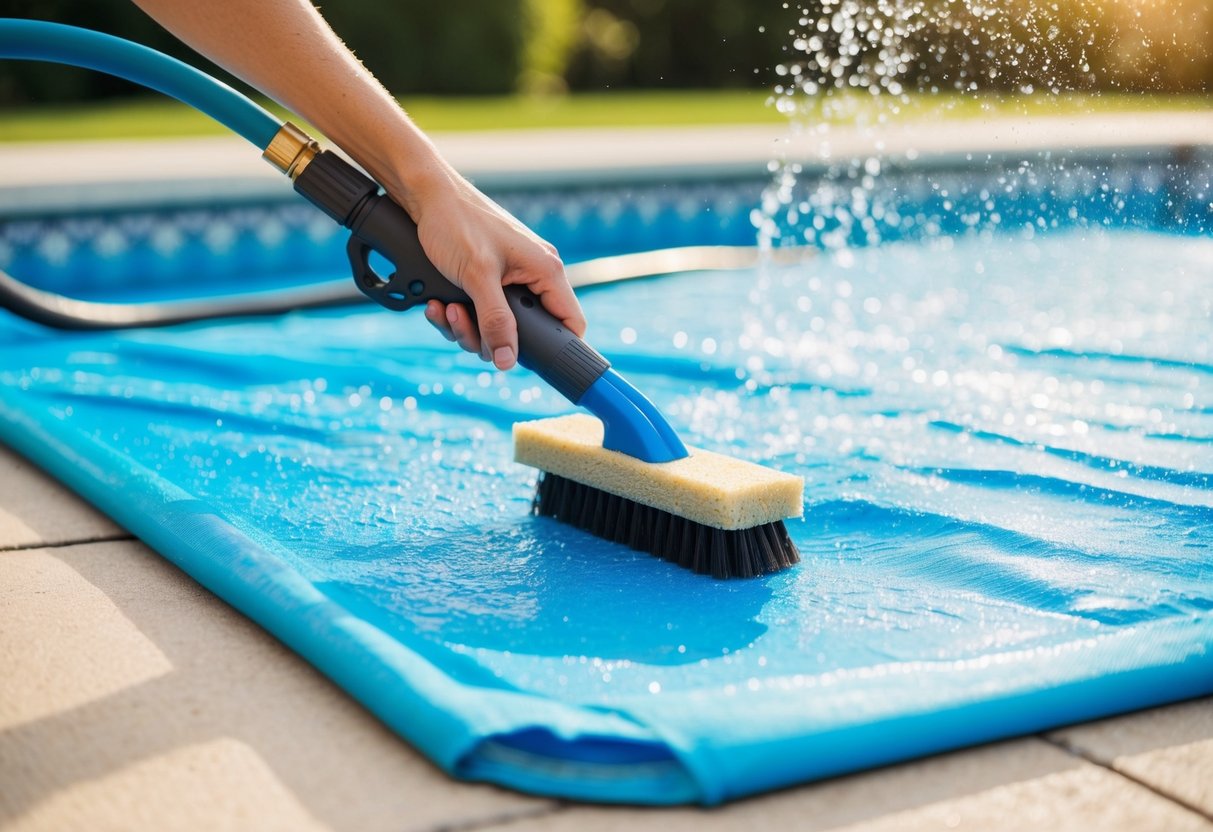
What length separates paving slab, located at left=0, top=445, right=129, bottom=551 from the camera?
1.84 meters

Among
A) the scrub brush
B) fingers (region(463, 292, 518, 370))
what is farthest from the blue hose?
fingers (region(463, 292, 518, 370))

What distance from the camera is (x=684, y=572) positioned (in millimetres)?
1686

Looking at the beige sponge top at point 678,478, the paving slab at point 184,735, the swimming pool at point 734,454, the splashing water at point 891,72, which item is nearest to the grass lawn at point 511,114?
the splashing water at point 891,72

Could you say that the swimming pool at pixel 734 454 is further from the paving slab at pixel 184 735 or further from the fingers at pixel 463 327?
the fingers at pixel 463 327

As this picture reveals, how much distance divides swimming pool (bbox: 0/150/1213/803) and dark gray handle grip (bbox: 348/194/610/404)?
247mm

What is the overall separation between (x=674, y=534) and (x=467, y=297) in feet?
1.34

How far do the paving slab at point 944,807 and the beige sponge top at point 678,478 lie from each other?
0.47m

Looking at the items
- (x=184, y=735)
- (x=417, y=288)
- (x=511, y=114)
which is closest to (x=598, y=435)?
(x=417, y=288)

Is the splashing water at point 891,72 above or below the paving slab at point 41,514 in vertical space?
above

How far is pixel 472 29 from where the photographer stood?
37.0ft

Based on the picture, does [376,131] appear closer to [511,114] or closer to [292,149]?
[292,149]

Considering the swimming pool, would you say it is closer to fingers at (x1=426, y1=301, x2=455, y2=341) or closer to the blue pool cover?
the blue pool cover

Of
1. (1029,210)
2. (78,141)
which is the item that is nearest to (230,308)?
(78,141)

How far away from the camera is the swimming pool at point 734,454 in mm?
1223
